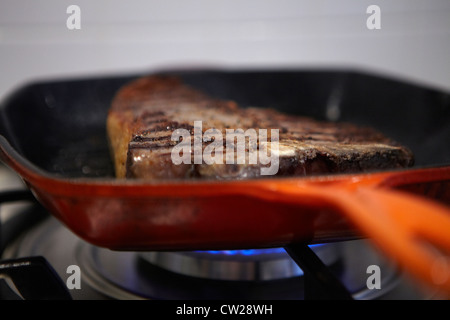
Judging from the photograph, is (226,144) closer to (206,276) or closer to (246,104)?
(206,276)

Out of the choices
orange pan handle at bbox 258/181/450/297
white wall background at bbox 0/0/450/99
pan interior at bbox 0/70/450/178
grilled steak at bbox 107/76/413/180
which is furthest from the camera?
white wall background at bbox 0/0/450/99

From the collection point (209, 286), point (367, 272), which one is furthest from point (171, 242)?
point (367, 272)

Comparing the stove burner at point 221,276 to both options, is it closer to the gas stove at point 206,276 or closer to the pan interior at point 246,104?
the gas stove at point 206,276

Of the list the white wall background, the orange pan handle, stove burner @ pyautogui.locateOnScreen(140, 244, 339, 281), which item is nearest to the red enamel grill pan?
the orange pan handle

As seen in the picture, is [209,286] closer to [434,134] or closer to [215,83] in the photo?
[434,134]

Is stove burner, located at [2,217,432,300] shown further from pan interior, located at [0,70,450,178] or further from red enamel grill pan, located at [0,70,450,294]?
pan interior, located at [0,70,450,178]
